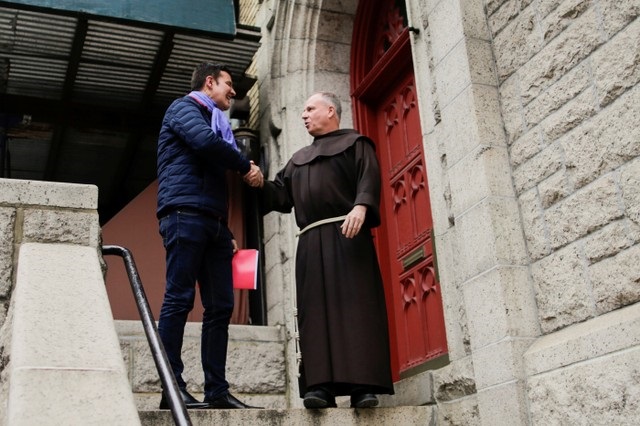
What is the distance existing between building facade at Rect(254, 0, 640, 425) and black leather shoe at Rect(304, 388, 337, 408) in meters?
0.79

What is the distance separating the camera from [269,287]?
823 centimetres

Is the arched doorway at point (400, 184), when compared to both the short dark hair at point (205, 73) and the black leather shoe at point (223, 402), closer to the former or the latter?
the black leather shoe at point (223, 402)

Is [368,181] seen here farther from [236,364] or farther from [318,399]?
[236,364]

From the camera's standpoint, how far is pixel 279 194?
19.2ft

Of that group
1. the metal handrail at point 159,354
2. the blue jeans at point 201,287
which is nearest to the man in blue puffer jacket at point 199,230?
the blue jeans at point 201,287

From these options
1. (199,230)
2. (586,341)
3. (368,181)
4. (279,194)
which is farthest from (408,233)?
(586,341)

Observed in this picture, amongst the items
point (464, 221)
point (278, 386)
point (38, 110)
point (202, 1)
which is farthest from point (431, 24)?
point (38, 110)

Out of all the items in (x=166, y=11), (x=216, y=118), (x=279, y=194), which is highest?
(x=166, y=11)

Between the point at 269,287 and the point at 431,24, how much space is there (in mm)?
3347

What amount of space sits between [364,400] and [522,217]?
1.41 metres

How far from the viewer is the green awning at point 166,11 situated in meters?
7.52

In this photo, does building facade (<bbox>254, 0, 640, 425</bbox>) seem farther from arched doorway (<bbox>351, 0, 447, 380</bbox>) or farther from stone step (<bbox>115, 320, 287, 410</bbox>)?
stone step (<bbox>115, 320, 287, 410</bbox>)

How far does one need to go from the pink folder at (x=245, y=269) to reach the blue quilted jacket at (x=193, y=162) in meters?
0.40

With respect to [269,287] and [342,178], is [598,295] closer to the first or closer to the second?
[342,178]
